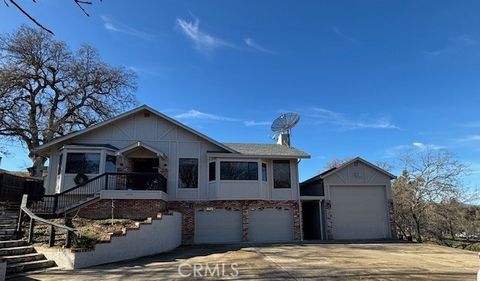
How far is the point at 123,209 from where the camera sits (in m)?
15.9

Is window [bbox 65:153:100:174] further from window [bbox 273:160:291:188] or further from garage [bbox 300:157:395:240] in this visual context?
garage [bbox 300:157:395:240]

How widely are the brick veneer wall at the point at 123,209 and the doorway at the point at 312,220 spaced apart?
9911 millimetres

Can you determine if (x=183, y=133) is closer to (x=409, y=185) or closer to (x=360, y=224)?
(x=360, y=224)

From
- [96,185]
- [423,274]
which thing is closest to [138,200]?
[96,185]

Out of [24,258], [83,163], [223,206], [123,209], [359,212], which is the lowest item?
[24,258]

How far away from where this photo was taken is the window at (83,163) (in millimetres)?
17828

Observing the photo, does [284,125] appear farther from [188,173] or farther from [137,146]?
[137,146]

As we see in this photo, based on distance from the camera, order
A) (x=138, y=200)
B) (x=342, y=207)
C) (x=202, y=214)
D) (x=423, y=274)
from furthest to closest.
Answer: (x=342, y=207) → (x=202, y=214) → (x=138, y=200) → (x=423, y=274)

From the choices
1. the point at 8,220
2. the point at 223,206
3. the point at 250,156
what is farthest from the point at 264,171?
the point at 8,220

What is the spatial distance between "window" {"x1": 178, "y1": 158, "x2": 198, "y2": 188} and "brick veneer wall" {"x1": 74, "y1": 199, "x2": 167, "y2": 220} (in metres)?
Answer: 2.91

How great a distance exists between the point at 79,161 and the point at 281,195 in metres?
10.8

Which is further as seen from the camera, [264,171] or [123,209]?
[264,171]

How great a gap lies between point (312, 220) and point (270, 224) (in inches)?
160

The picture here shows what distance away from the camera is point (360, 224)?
68.3 feet
